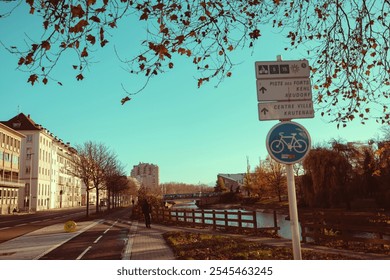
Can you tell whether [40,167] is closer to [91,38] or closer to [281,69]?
[91,38]

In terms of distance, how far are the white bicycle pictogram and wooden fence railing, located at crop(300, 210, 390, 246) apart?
7059mm

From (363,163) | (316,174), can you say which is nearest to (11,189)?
(316,174)

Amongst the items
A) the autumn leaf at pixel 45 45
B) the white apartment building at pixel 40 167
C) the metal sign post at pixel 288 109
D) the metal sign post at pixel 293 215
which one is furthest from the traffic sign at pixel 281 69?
the white apartment building at pixel 40 167

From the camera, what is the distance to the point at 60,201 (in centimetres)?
7638

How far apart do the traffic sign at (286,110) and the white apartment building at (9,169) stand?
46.2 meters

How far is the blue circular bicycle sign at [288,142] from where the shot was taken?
11.9 ft

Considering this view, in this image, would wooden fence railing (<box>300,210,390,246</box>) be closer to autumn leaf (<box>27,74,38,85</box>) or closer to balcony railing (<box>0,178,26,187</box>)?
autumn leaf (<box>27,74,38,85</box>)

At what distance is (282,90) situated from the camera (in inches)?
151

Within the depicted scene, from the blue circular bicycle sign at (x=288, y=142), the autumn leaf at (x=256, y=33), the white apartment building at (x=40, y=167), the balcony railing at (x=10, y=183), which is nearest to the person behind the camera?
the blue circular bicycle sign at (x=288, y=142)

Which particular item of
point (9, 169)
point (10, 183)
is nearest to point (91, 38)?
point (10, 183)

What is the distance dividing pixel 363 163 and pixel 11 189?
46.8 meters

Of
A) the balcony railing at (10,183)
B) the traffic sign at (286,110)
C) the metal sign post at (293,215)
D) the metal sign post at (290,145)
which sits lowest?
the metal sign post at (293,215)

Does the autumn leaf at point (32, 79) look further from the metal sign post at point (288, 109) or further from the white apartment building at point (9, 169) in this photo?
the white apartment building at point (9, 169)

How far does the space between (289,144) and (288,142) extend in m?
0.03
